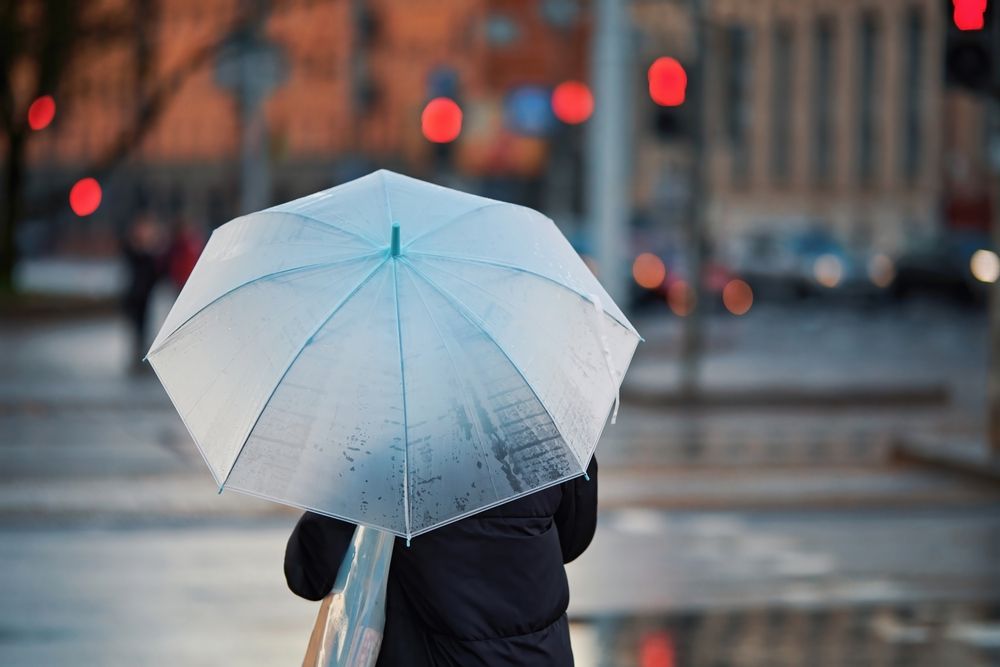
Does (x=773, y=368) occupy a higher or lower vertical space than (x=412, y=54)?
lower

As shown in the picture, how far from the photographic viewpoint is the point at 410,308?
354cm

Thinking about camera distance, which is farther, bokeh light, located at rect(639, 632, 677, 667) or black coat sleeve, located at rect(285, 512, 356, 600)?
bokeh light, located at rect(639, 632, 677, 667)

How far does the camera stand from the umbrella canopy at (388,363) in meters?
3.52

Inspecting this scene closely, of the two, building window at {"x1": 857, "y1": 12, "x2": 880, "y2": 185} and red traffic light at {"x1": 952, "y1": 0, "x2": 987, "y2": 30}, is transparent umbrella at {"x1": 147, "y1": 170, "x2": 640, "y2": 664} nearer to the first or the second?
red traffic light at {"x1": 952, "y1": 0, "x2": 987, "y2": 30}

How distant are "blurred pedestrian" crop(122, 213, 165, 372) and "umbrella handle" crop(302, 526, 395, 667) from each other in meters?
18.8

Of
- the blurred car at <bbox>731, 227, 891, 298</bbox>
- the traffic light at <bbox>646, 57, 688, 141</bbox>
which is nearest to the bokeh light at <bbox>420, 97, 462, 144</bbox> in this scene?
the traffic light at <bbox>646, 57, 688, 141</bbox>

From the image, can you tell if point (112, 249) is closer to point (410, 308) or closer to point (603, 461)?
point (603, 461)

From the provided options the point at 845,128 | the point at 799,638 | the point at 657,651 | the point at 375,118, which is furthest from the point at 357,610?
the point at 375,118

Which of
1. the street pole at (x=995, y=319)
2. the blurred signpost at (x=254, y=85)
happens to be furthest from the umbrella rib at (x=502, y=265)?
the blurred signpost at (x=254, y=85)

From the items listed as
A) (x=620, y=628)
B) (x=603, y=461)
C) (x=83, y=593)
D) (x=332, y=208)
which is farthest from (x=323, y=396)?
(x=603, y=461)

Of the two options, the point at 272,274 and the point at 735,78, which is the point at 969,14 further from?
the point at 272,274

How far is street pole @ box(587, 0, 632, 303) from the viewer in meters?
22.5

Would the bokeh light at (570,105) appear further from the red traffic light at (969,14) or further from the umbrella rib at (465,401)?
the umbrella rib at (465,401)

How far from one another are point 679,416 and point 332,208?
14.7m
